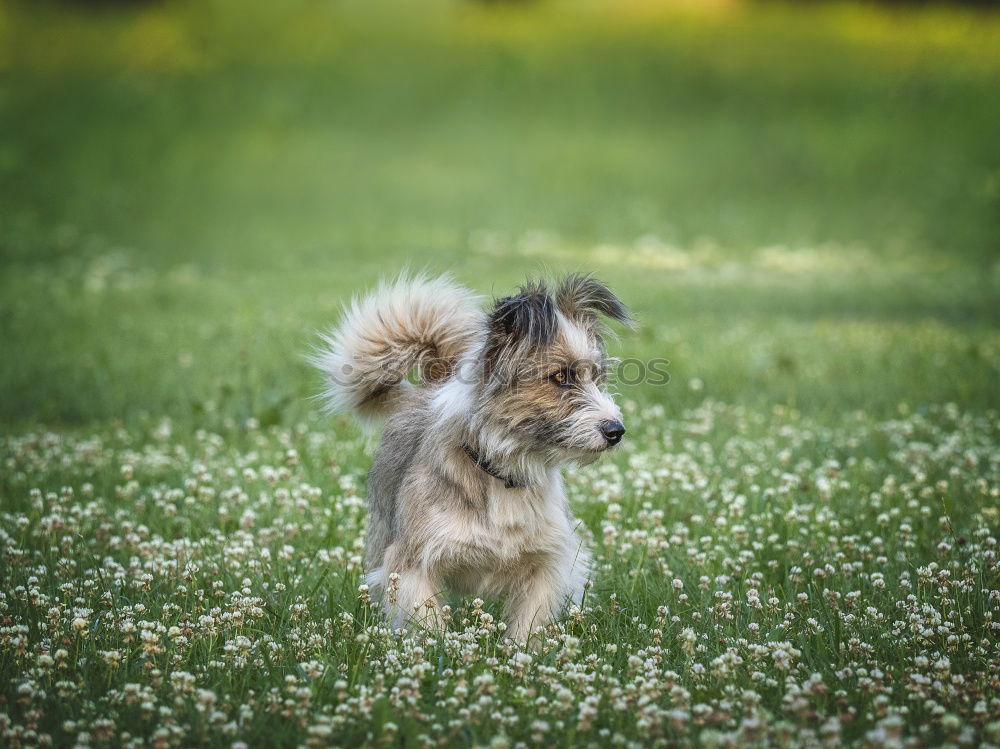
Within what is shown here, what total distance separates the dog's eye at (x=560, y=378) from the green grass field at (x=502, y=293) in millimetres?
1118

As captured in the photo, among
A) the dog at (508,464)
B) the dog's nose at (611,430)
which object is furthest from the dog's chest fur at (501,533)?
the dog's nose at (611,430)

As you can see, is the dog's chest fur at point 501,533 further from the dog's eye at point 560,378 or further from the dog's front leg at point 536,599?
the dog's eye at point 560,378

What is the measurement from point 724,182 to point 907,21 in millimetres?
7214

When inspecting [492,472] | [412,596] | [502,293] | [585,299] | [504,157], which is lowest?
[412,596]

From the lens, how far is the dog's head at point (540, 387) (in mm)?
5098

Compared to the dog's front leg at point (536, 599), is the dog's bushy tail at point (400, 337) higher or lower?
higher

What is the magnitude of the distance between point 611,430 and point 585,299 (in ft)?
2.47

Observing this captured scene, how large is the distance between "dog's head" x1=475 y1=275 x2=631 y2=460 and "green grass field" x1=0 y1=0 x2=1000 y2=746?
86cm

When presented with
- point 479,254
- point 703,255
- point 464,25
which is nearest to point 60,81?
point 464,25

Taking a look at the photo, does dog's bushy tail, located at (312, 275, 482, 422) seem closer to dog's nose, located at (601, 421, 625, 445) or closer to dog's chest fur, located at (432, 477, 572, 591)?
dog's chest fur, located at (432, 477, 572, 591)

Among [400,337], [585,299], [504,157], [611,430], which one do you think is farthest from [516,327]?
[504,157]

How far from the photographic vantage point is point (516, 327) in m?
5.13

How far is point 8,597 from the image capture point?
5.46 metres

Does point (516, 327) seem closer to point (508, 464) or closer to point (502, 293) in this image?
point (508, 464)
